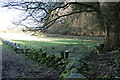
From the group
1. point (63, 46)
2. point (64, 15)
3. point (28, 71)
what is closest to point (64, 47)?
point (63, 46)

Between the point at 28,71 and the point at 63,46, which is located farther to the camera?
the point at 63,46

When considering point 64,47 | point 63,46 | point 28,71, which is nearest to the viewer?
point 28,71

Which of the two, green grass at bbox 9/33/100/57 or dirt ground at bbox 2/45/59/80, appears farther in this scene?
green grass at bbox 9/33/100/57

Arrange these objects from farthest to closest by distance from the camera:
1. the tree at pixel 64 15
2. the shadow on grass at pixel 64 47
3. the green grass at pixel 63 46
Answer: the green grass at pixel 63 46
the shadow on grass at pixel 64 47
the tree at pixel 64 15

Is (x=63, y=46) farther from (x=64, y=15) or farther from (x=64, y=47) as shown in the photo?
(x=64, y=15)

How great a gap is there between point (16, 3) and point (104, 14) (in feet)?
17.4

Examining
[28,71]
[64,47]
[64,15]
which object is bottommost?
[64,47]

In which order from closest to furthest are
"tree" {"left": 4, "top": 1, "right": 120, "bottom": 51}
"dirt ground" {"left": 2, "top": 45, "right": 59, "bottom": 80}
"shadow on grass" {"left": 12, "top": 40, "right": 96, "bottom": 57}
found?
"dirt ground" {"left": 2, "top": 45, "right": 59, "bottom": 80} < "tree" {"left": 4, "top": 1, "right": 120, "bottom": 51} < "shadow on grass" {"left": 12, "top": 40, "right": 96, "bottom": 57}

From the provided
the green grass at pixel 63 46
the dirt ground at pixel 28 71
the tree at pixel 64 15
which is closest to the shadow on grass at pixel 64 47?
the green grass at pixel 63 46

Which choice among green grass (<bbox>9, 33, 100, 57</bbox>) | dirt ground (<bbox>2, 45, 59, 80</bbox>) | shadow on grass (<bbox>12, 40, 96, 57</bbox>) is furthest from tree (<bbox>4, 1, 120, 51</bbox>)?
shadow on grass (<bbox>12, 40, 96, 57</bbox>)

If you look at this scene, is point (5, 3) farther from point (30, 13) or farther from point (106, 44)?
point (106, 44)

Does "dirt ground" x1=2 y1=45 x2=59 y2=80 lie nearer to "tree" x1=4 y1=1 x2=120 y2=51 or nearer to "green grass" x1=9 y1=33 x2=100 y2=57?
"tree" x1=4 y1=1 x2=120 y2=51

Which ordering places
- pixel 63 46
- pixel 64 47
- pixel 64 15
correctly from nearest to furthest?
pixel 64 15, pixel 64 47, pixel 63 46

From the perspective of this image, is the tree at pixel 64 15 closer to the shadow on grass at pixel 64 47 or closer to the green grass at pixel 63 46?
the green grass at pixel 63 46
